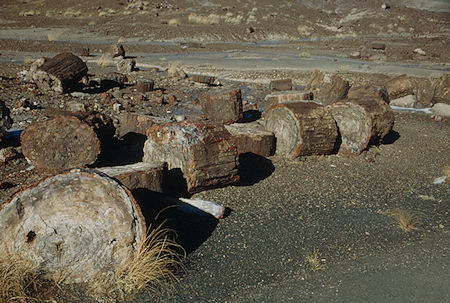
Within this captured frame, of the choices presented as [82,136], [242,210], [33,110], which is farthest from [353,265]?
[33,110]

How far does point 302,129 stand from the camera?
684 cm

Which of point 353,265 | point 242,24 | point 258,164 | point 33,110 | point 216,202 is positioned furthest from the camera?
point 242,24

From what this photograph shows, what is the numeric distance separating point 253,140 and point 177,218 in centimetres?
244

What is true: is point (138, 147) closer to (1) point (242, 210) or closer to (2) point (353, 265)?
(1) point (242, 210)

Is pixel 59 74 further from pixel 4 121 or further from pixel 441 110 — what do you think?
pixel 441 110

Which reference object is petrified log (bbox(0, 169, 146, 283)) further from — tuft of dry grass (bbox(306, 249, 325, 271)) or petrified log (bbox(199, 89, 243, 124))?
petrified log (bbox(199, 89, 243, 124))

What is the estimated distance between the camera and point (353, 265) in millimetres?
4180

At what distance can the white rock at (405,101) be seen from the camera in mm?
12164

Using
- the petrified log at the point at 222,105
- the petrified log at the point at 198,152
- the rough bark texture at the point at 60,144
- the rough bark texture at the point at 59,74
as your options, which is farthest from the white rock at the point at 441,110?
the rough bark texture at the point at 59,74

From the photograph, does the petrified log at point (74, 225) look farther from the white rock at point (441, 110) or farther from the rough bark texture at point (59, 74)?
the white rock at point (441, 110)

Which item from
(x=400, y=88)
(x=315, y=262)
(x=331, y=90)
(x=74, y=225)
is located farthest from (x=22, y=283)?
(x=400, y=88)

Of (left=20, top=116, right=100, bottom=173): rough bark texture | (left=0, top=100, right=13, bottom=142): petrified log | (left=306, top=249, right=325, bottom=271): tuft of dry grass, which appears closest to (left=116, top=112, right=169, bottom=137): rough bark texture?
(left=20, top=116, right=100, bottom=173): rough bark texture

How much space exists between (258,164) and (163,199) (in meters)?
2.30

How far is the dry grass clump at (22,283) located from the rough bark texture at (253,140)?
3866 millimetres
